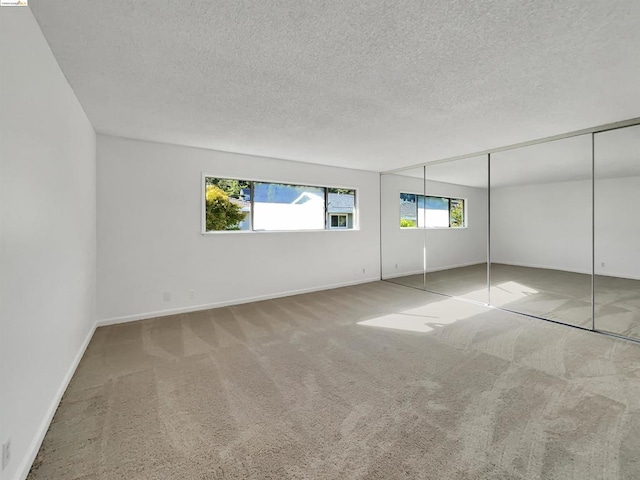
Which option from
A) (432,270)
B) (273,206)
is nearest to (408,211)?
(432,270)

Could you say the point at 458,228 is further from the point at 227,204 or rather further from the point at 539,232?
the point at 227,204

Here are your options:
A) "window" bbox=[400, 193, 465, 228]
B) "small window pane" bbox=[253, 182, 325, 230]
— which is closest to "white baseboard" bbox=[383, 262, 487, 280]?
"window" bbox=[400, 193, 465, 228]

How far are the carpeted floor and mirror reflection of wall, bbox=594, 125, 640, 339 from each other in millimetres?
31

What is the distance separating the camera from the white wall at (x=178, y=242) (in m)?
3.59

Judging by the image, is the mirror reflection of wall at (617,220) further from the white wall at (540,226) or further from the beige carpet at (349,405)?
the beige carpet at (349,405)

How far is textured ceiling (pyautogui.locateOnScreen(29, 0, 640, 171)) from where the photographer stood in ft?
4.94

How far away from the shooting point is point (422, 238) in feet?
19.4

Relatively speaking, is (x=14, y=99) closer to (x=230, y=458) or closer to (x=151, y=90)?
(x=151, y=90)

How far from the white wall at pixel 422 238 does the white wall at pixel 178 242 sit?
1.74 metres

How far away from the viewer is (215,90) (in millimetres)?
2396

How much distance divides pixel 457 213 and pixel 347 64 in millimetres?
4424

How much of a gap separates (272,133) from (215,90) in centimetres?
116

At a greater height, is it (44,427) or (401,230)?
(401,230)

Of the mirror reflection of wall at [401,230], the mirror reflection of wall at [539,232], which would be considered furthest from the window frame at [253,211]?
the mirror reflection of wall at [539,232]
